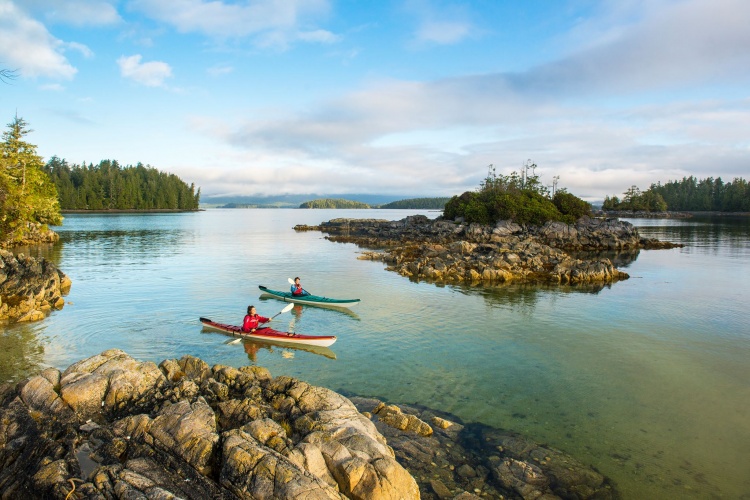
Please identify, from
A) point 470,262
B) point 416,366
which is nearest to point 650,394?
point 416,366

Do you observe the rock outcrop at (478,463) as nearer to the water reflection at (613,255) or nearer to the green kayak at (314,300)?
the green kayak at (314,300)

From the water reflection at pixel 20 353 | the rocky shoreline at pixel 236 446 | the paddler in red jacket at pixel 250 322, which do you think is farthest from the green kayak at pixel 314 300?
the rocky shoreline at pixel 236 446

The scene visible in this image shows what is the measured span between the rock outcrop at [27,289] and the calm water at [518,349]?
1.03 meters

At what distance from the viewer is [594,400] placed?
16078 millimetres

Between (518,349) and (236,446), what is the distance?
15.8 metres

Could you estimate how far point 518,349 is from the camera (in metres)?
21.8

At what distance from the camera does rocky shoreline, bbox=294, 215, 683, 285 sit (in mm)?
41031

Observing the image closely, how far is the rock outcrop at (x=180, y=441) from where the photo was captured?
861 centimetres

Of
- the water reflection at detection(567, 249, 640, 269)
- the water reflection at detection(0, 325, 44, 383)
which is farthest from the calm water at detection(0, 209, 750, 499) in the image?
the water reflection at detection(567, 249, 640, 269)

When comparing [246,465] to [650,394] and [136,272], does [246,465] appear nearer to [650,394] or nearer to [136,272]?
[650,394]

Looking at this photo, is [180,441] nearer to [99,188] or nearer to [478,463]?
[478,463]

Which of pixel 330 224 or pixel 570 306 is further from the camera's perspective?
pixel 330 224

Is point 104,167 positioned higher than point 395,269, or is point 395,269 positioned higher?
point 104,167

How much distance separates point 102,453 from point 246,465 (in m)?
3.34
